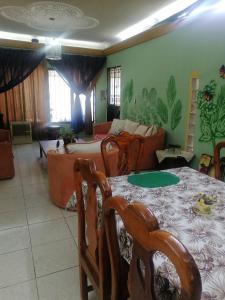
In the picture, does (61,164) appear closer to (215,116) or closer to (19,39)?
(215,116)

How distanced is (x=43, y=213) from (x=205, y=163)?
230 centimetres

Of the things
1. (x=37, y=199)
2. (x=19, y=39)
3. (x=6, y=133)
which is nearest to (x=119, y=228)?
(x=37, y=199)

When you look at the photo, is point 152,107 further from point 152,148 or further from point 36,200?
point 36,200

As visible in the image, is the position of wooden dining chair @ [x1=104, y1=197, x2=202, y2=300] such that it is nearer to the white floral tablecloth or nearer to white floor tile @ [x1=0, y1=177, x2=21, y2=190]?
the white floral tablecloth

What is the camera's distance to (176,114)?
4.05 meters

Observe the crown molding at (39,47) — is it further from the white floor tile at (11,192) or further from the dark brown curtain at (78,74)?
the white floor tile at (11,192)

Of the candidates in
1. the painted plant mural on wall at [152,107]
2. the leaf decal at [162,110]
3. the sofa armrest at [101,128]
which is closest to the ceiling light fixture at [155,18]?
the painted plant mural on wall at [152,107]

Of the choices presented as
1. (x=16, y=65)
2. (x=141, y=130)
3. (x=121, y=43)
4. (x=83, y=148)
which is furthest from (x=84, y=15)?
(x=16, y=65)

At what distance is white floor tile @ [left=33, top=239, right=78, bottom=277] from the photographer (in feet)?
6.35

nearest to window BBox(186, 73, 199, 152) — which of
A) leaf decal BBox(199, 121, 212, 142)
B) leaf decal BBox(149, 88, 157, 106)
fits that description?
leaf decal BBox(199, 121, 212, 142)

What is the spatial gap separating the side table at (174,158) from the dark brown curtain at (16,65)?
4.10 m

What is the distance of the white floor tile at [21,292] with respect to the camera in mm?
1657

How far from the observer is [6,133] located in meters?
4.93

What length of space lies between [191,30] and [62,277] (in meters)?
3.66
